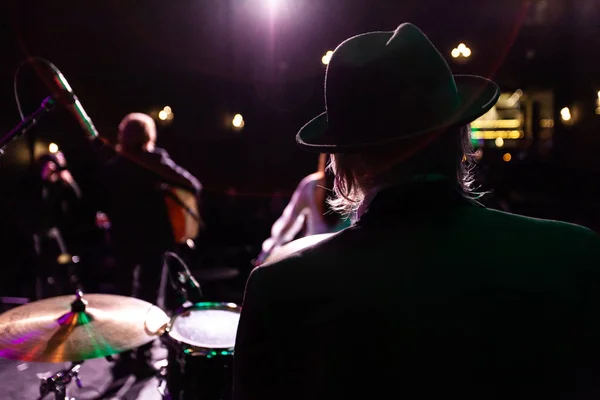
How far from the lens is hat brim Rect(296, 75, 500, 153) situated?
0.96 meters

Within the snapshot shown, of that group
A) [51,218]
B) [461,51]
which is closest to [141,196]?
[51,218]

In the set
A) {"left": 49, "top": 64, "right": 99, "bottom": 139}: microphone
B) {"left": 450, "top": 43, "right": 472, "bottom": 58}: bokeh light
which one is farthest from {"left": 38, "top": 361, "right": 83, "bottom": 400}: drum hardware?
{"left": 450, "top": 43, "right": 472, "bottom": 58}: bokeh light

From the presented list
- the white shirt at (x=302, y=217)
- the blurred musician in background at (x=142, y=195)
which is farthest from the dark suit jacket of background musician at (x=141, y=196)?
the white shirt at (x=302, y=217)

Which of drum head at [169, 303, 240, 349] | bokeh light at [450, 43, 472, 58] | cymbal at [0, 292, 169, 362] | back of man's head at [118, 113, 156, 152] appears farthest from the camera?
bokeh light at [450, 43, 472, 58]

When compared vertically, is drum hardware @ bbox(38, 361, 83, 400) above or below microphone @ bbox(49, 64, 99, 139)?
below

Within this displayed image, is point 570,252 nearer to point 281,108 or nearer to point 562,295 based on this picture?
point 562,295

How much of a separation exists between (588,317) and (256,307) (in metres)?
0.60

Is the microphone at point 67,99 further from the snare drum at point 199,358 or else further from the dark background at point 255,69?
the dark background at point 255,69

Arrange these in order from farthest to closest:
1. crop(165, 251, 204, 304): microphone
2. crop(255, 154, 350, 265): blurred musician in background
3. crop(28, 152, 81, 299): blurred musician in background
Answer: crop(28, 152, 81, 299): blurred musician in background → crop(255, 154, 350, 265): blurred musician in background → crop(165, 251, 204, 304): microphone

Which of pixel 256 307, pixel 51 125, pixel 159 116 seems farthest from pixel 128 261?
pixel 159 116

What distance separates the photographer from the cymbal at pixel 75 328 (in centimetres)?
176

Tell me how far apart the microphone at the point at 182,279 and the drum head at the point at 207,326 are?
8cm

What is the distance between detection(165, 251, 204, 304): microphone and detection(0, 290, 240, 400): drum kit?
0.37 feet

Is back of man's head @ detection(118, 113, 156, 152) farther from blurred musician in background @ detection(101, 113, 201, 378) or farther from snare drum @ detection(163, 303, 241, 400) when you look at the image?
snare drum @ detection(163, 303, 241, 400)
